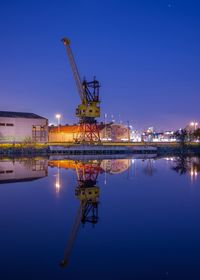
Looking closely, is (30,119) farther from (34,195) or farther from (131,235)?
(131,235)

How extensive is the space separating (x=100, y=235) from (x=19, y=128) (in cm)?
3894

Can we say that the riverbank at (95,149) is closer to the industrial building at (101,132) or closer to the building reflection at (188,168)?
the industrial building at (101,132)

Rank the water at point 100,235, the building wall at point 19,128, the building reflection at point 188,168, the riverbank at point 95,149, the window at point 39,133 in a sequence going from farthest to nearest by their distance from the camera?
1. the window at point 39,133
2. the building wall at point 19,128
3. the riverbank at point 95,149
4. the building reflection at point 188,168
5. the water at point 100,235

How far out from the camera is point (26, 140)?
43.9 metres

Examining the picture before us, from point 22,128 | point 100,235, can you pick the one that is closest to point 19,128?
point 22,128

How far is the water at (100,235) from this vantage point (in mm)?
4805

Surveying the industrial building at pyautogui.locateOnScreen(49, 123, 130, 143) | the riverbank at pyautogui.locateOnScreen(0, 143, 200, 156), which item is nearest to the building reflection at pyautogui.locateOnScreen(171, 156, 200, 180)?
the riverbank at pyautogui.locateOnScreen(0, 143, 200, 156)

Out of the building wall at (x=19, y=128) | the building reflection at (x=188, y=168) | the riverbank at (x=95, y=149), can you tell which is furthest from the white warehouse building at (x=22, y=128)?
the building reflection at (x=188, y=168)

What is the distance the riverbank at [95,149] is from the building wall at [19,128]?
3.47m

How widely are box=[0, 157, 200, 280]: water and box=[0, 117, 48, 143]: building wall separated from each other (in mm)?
31849

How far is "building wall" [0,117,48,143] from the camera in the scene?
4269 cm

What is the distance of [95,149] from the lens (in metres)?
45.8

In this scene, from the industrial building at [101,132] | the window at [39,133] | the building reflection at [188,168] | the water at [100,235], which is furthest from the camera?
the industrial building at [101,132]

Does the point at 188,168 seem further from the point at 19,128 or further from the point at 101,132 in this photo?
the point at 101,132
